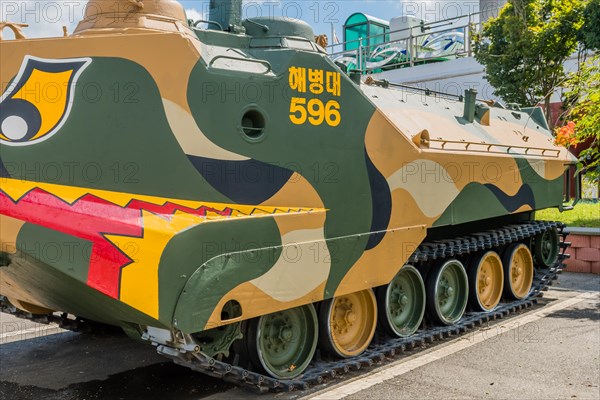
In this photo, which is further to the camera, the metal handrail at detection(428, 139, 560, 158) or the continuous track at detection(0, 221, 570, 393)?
the metal handrail at detection(428, 139, 560, 158)

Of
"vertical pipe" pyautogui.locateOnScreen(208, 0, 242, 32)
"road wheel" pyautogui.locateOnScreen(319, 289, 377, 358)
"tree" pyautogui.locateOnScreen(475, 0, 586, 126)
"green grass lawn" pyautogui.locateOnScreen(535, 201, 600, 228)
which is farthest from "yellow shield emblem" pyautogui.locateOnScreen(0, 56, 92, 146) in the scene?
"tree" pyautogui.locateOnScreen(475, 0, 586, 126)

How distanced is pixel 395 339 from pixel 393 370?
26.3 inches

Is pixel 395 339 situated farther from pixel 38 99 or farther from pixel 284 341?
pixel 38 99

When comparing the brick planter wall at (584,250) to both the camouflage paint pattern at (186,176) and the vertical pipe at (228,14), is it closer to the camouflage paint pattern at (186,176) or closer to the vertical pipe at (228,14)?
the camouflage paint pattern at (186,176)

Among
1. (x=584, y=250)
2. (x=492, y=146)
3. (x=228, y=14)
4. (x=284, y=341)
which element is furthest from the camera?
(x=584, y=250)

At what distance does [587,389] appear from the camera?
18.5 ft

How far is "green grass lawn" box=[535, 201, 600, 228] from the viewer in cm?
1288

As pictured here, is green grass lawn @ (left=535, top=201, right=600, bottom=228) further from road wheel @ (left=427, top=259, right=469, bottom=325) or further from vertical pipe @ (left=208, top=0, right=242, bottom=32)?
vertical pipe @ (left=208, top=0, right=242, bottom=32)

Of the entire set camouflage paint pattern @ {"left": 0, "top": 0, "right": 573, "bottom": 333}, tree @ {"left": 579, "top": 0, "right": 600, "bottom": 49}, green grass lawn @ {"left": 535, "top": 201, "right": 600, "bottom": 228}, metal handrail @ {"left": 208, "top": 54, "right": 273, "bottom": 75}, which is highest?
tree @ {"left": 579, "top": 0, "right": 600, "bottom": 49}

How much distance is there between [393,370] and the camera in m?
6.25

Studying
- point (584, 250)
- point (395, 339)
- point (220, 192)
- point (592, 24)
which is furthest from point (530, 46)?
point (220, 192)

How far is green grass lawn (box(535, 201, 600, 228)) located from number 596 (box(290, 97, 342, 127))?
7673mm

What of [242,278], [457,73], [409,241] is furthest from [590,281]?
[457,73]

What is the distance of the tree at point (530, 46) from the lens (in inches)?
656
